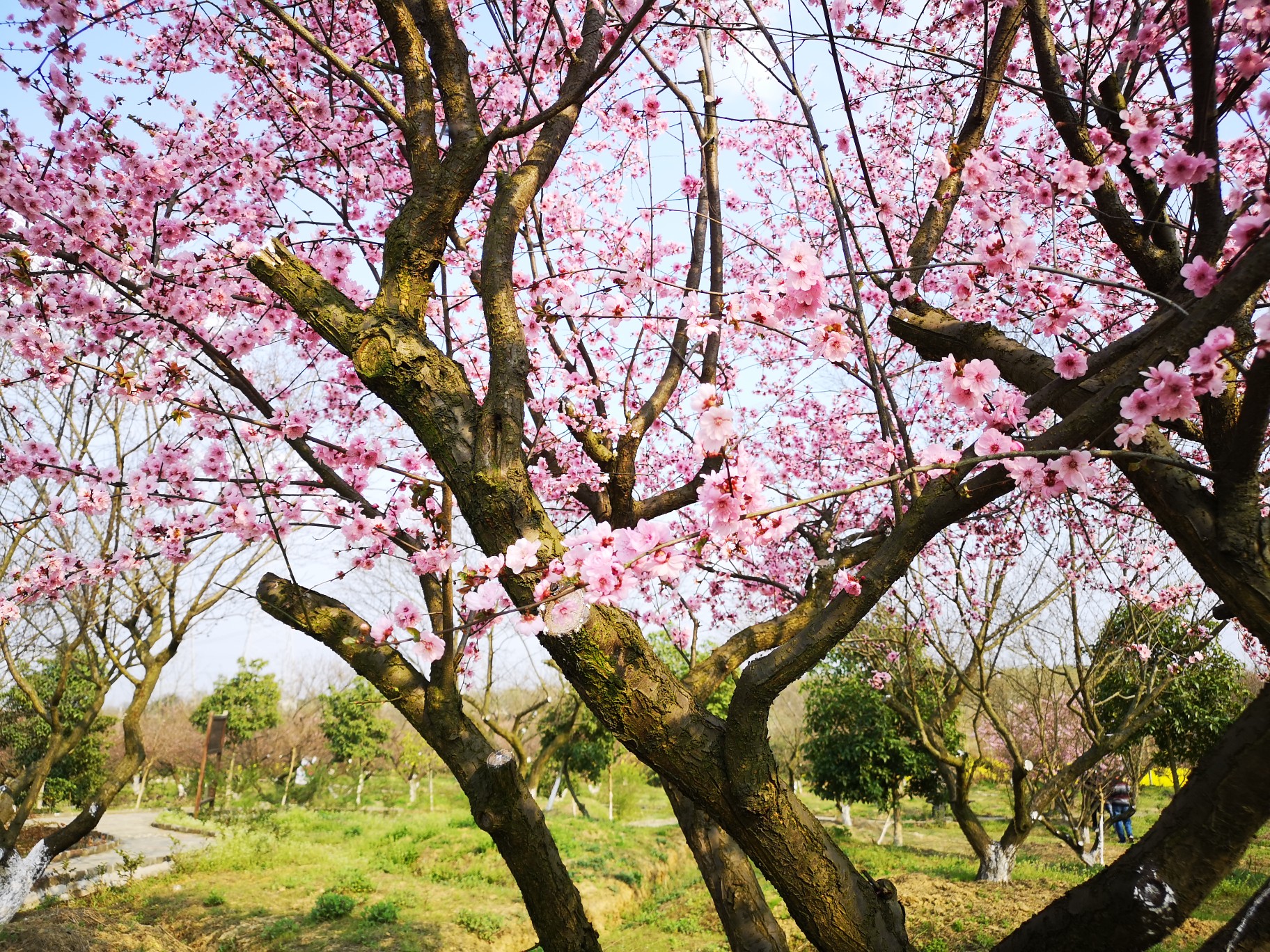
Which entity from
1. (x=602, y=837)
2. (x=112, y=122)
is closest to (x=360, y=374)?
(x=112, y=122)

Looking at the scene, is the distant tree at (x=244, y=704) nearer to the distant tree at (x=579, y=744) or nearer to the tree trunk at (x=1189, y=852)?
the distant tree at (x=579, y=744)

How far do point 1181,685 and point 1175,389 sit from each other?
1052cm

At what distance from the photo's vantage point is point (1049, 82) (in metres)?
2.62

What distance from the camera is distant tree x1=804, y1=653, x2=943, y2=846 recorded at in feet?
36.4

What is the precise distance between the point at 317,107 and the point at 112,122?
96cm

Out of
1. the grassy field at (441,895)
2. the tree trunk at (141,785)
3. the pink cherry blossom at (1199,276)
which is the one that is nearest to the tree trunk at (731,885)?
the pink cherry blossom at (1199,276)

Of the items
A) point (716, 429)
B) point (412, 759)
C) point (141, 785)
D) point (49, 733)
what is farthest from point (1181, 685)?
point (141, 785)

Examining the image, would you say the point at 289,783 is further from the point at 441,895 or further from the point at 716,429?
the point at 716,429

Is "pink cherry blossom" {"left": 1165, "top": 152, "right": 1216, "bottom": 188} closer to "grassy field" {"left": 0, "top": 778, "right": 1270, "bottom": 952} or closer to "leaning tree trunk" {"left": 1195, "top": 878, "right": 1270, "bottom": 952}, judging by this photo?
"leaning tree trunk" {"left": 1195, "top": 878, "right": 1270, "bottom": 952}

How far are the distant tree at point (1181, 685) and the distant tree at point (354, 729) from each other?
14.5 metres

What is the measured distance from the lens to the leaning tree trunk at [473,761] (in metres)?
2.40

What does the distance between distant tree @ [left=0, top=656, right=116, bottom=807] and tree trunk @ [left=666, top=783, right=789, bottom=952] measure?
39.9 feet

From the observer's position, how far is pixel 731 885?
2.81 metres

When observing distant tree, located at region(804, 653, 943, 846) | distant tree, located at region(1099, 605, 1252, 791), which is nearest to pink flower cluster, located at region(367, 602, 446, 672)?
distant tree, located at region(1099, 605, 1252, 791)
